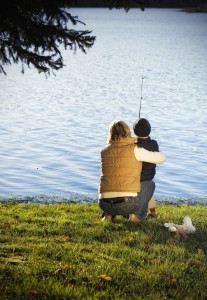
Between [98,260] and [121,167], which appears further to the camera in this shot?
[121,167]

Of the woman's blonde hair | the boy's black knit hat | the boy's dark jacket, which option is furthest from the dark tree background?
the boy's dark jacket

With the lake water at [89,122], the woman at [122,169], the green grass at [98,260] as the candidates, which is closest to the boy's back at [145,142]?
the woman at [122,169]

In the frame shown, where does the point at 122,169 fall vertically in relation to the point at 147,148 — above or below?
→ below

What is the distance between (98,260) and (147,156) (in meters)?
2.21

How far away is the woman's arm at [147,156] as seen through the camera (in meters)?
9.35

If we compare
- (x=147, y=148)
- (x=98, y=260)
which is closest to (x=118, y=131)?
(x=147, y=148)

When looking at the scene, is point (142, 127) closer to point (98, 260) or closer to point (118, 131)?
point (118, 131)

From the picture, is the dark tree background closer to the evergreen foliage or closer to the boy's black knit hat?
the evergreen foliage

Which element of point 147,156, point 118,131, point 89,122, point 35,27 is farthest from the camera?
point 89,122

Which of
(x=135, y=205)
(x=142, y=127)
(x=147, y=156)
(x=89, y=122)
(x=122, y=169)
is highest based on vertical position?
(x=142, y=127)

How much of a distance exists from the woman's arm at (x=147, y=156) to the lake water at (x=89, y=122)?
6.26 meters

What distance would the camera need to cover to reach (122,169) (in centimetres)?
930

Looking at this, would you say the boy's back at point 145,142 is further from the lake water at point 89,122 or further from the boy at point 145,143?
the lake water at point 89,122

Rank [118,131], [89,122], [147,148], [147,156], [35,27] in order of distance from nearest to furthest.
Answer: [35,27], [118,131], [147,156], [147,148], [89,122]
